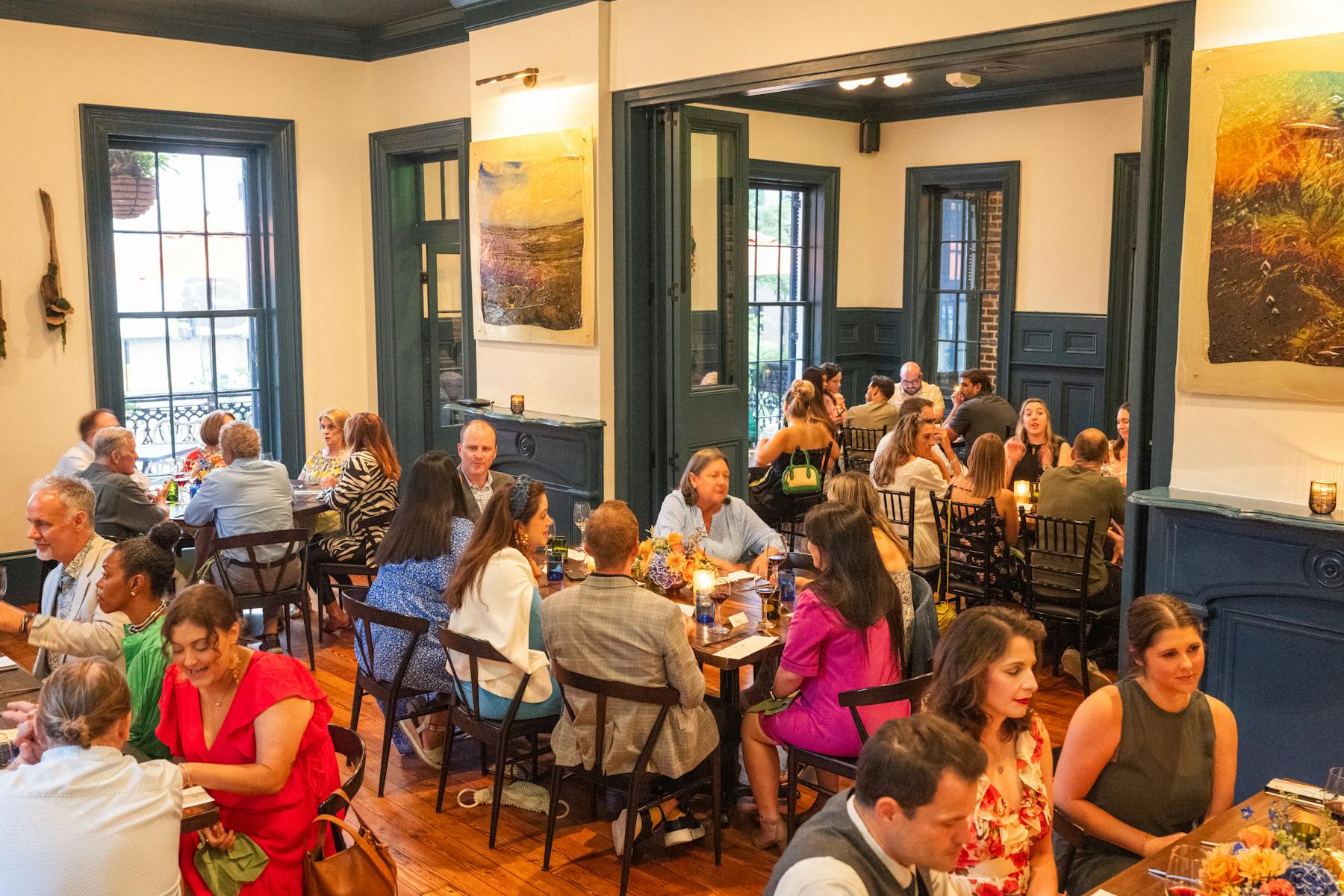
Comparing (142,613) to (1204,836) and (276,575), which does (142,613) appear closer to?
(276,575)

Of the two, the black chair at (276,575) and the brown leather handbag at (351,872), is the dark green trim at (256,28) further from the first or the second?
the brown leather handbag at (351,872)

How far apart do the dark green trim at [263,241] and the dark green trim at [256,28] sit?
51 cm

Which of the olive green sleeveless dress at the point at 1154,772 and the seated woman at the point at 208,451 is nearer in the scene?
the olive green sleeveless dress at the point at 1154,772

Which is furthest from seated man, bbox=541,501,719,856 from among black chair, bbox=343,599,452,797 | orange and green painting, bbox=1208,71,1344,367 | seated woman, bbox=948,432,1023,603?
seated woman, bbox=948,432,1023,603

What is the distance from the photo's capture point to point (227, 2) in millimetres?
7734

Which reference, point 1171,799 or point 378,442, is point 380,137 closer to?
point 378,442

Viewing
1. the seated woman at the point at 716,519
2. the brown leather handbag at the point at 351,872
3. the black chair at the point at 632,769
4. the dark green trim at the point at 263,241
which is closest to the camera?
the brown leather handbag at the point at 351,872

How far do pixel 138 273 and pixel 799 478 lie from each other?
4627mm

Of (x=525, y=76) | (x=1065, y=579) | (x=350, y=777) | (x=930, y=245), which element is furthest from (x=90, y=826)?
(x=930, y=245)

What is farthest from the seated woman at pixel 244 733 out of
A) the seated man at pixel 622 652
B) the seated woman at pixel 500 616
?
the seated woman at pixel 500 616

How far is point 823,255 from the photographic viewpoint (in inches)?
443

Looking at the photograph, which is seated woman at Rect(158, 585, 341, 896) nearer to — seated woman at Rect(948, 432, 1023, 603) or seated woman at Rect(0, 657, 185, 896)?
seated woman at Rect(0, 657, 185, 896)

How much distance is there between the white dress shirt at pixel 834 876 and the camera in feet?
6.39

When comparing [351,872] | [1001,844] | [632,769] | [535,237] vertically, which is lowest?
[632,769]
